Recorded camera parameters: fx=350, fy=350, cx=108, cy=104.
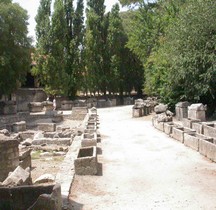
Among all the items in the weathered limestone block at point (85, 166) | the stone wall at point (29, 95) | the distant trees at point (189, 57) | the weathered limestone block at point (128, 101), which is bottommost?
the weathered limestone block at point (85, 166)

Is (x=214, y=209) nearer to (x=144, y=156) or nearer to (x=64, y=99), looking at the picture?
(x=144, y=156)

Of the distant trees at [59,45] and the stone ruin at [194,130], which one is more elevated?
the distant trees at [59,45]

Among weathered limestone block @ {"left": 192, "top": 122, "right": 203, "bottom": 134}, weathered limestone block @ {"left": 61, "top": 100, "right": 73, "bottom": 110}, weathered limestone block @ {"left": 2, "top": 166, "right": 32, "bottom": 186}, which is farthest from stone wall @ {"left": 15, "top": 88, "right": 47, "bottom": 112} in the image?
weathered limestone block @ {"left": 2, "top": 166, "right": 32, "bottom": 186}

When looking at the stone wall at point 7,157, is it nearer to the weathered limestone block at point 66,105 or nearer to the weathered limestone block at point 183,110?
the weathered limestone block at point 183,110

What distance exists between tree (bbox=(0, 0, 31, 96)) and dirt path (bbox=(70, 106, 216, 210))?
59.4 ft

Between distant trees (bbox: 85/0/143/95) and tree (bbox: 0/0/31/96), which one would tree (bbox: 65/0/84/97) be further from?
tree (bbox: 0/0/31/96)

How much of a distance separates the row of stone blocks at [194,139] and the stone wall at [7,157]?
6015mm

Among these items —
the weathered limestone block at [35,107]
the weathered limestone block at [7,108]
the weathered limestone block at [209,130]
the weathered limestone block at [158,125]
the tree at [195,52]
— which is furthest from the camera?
the weathered limestone block at [35,107]

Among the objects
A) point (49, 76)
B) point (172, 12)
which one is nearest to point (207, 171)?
point (172, 12)

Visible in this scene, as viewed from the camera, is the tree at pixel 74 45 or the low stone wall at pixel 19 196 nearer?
the low stone wall at pixel 19 196

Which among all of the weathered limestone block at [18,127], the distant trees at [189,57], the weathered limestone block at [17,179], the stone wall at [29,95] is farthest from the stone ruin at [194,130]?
the stone wall at [29,95]

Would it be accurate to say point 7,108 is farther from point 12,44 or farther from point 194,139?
point 194,139

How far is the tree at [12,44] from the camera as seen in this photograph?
28680 millimetres

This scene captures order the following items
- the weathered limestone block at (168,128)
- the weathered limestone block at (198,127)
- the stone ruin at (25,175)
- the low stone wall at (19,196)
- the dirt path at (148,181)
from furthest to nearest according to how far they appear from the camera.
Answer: the weathered limestone block at (168,128), the weathered limestone block at (198,127), the dirt path at (148,181), the low stone wall at (19,196), the stone ruin at (25,175)
